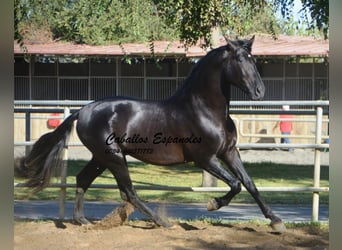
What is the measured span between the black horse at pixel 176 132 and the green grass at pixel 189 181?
36.0 inches

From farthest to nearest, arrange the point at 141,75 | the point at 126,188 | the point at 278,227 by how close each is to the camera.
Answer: the point at 141,75 < the point at 126,188 < the point at 278,227

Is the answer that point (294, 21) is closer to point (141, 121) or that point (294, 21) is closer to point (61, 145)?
point (141, 121)

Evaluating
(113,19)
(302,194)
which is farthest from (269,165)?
(113,19)

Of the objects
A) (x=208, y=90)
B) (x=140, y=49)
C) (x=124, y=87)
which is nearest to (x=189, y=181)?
(x=140, y=49)

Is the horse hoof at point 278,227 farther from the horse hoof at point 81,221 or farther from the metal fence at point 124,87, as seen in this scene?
the metal fence at point 124,87

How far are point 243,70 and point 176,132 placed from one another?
3.30ft

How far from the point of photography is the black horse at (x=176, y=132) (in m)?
5.66

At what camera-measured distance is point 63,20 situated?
670 cm

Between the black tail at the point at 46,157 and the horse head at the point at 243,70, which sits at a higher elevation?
the horse head at the point at 243,70

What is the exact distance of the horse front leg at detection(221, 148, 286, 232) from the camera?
578 centimetres

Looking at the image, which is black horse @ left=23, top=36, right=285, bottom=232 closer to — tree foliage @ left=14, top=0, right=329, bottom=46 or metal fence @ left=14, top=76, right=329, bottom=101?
tree foliage @ left=14, top=0, right=329, bottom=46

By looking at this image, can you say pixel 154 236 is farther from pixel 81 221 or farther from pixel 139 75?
pixel 139 75

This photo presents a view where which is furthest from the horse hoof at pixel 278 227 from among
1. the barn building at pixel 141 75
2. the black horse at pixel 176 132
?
the barn building at pixel 141 75

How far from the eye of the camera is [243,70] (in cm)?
548
